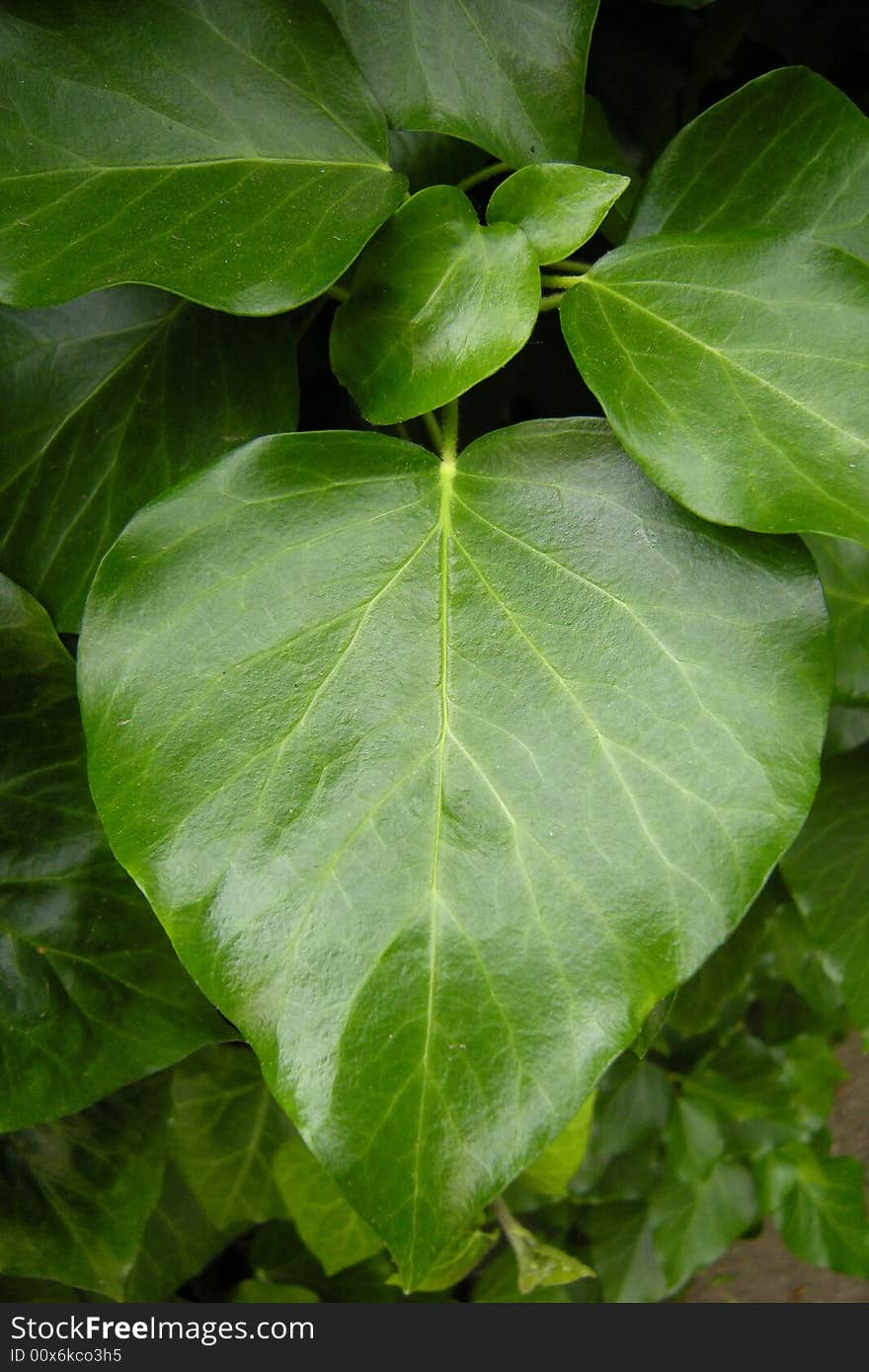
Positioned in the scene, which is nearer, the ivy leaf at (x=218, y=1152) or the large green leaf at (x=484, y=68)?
the large green leaf at (x=484, y=68)

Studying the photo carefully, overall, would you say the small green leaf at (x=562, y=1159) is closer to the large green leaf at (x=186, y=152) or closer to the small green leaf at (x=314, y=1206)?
the small green leaf at (x=314, y=1206)

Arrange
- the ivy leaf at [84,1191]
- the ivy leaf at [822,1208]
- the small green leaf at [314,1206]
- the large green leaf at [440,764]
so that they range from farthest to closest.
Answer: the ivy leaf at [822,1208], the small green leaf at [314,1206], the ivy leaf at [84,1191], the large green leaf at [440,764]

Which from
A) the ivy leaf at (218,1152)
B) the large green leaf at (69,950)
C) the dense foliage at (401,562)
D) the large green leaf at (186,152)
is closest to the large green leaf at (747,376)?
the dense foliage at (401,562)

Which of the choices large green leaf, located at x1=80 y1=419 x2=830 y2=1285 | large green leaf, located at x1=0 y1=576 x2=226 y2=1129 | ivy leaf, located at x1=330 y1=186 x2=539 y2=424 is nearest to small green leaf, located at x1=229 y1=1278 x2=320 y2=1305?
large green leaf, located at x1=0 y1=576 x2=226 y2=1129

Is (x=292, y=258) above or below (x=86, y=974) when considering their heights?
above

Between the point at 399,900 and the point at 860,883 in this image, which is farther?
the point at 860,883

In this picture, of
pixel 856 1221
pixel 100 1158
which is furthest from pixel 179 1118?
pixel 856 1221

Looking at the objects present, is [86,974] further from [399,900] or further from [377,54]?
[377,54]
